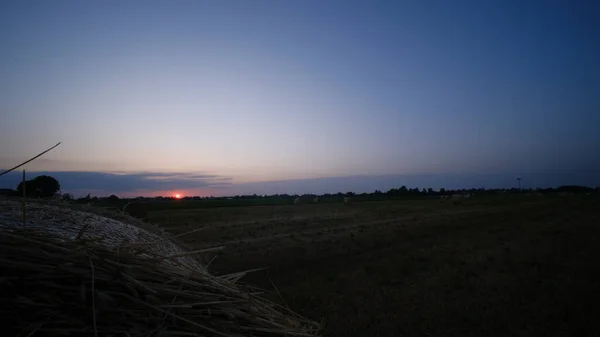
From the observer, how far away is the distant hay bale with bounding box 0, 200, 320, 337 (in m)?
1.52

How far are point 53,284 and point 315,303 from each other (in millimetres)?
8445

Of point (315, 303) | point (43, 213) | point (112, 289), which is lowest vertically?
point (315, 303)

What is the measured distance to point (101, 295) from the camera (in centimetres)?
157

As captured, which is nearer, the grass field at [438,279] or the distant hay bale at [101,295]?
the distant hay bale at [101,295]

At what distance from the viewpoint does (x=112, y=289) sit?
168cm

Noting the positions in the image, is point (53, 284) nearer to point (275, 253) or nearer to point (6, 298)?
point (6, 298)

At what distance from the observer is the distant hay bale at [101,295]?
152 centimetres

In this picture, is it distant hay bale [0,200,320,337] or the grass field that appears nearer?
distant hay bale [0,200,320,337]

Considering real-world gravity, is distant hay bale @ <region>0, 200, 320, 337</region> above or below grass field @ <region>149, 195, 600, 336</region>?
above

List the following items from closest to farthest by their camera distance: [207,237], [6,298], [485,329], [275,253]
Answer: [6,298] < [485,329] < [275,253] < [207,237]

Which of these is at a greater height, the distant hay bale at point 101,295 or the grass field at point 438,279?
the distant hay bale at point 101,295

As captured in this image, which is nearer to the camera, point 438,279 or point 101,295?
point 101,295

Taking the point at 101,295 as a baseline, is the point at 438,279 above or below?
below

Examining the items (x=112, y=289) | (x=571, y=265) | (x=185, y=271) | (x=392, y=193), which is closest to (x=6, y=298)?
(x=112, y=289)
